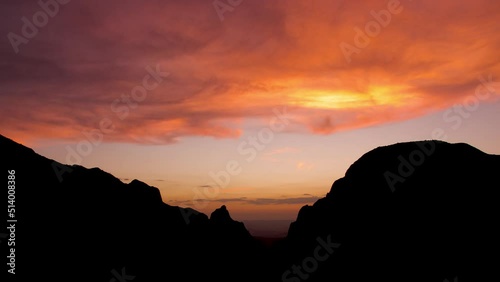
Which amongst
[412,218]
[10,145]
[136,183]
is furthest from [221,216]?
[10,145]

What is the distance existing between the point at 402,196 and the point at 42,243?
56132 millimetres

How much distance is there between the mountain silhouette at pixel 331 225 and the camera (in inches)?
2090

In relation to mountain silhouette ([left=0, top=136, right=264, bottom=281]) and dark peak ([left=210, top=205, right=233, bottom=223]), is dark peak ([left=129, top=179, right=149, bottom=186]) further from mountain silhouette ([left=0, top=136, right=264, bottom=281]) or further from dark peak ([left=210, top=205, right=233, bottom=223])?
dark peak ([left=210, top=205, right=233, bottom=223])

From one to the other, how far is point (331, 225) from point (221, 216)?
119ft

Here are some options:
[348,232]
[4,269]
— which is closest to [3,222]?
[4,269]

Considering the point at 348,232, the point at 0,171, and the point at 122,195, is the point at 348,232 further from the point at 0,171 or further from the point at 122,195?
the point at 0,171

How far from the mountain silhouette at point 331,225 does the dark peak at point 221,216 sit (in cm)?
1430

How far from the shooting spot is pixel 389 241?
190 ft

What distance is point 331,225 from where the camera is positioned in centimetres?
6719

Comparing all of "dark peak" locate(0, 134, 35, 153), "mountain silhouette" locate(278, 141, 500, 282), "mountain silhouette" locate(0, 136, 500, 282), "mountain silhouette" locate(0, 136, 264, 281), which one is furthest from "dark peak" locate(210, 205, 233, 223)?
"dark peak" locate(0, 134, 35, 153)

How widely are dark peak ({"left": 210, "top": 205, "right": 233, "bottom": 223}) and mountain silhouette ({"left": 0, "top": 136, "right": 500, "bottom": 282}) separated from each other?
1430 cm

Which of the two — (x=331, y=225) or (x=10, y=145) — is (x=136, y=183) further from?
(x=331, y=225)

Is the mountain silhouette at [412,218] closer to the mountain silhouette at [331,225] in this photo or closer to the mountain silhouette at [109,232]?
the mountain silhouette at [331,225]

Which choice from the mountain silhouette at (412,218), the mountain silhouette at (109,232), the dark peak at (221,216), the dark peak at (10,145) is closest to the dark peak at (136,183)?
the mountain silhouette at (109,232)
